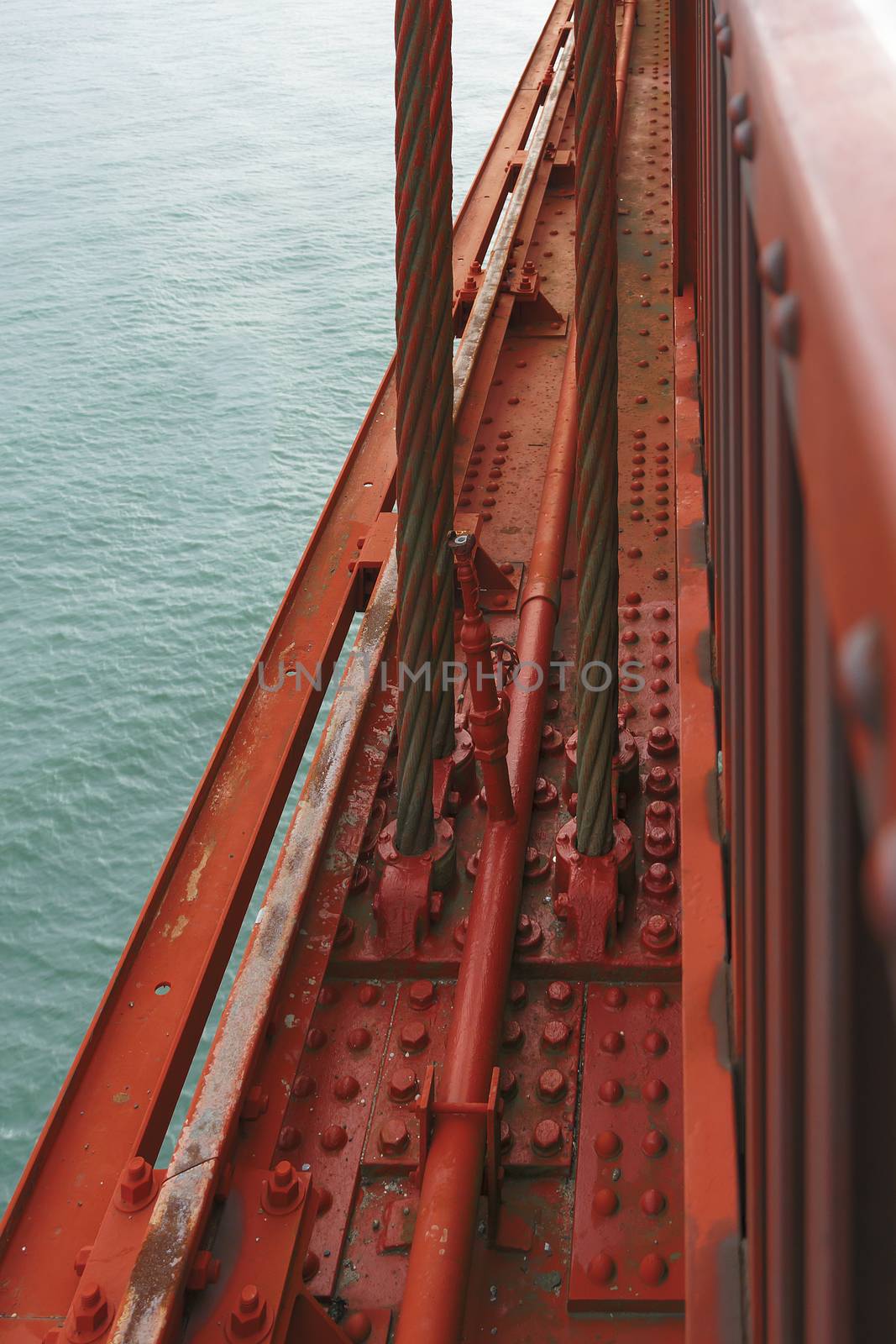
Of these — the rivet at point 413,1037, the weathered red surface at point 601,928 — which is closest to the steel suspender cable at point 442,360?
the weathered red surface at point 601,928

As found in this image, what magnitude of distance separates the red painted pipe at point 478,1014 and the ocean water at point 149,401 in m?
7.44

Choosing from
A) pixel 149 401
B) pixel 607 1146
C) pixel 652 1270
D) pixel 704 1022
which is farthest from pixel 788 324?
pixel 149 401

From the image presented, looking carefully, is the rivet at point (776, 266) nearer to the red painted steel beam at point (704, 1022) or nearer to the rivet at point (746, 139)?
the rivet at point (746, 139)

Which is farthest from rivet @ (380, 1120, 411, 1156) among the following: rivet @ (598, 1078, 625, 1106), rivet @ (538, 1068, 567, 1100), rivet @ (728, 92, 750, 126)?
rivet @ (728, 92, 750, 126)

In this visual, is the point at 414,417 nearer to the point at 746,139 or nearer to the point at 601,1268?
the point at 601,1268

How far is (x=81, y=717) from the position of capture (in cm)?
1461

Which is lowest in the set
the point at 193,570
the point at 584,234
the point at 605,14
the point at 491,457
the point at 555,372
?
the point at 584,234

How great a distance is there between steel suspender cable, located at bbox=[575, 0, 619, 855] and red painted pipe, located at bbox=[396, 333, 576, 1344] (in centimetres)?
26

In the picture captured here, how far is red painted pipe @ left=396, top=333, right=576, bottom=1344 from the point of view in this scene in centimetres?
260

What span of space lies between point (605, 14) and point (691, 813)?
185cm

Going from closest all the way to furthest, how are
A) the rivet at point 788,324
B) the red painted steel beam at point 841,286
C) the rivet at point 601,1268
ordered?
1. the red painted steel beam at point 841,286
2. the rivet at point 788,324
3. the rivet at point 601,1268

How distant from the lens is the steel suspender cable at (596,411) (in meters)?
3.03

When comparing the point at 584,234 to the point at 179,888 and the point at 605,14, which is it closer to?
the point at 605,14

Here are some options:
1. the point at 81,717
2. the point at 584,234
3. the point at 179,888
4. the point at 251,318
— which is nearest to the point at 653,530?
the point at 584,234
